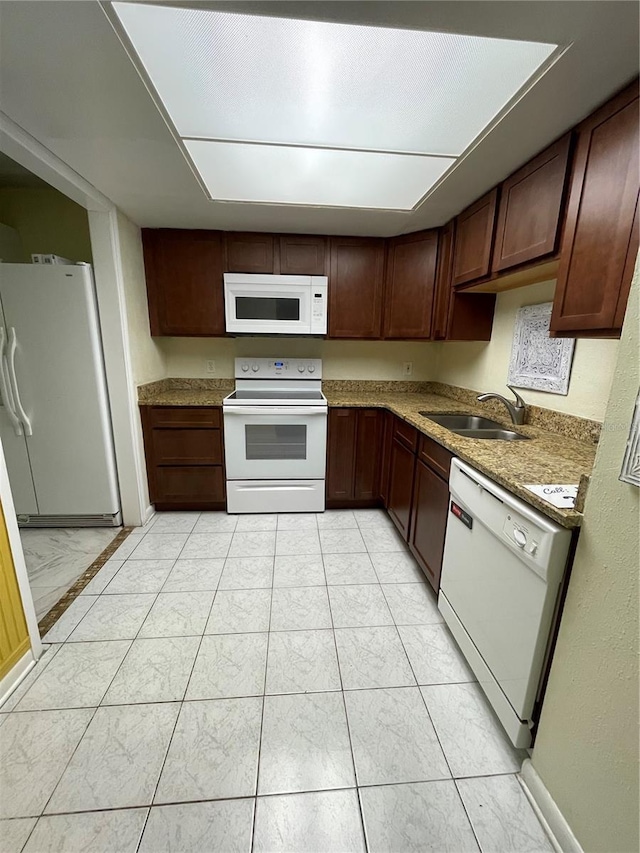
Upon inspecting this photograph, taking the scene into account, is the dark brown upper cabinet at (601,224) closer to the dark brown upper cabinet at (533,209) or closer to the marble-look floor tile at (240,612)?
the dark brown upper cabinet at (533,209)

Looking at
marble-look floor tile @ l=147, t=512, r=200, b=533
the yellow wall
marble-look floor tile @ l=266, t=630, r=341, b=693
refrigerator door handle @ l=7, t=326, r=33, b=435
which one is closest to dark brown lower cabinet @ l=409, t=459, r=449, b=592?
marble-look floor tile @ l=266, t=630, r=341, b=693

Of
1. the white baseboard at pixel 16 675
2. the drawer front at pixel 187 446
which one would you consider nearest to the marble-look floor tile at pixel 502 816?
the white baseboard at pixel 16 675

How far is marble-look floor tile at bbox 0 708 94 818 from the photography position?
971mm

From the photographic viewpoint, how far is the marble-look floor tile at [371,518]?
8.36 ft

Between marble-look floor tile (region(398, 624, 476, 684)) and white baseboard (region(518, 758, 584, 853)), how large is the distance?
0.34m

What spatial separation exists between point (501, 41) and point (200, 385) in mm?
2702

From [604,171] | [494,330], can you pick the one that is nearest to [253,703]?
[604,171]

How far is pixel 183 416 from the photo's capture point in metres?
2.46

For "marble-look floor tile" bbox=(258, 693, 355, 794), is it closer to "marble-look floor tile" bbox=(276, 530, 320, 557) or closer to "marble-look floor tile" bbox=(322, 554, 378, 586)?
"marble-look floor tile" bbox=(322, 554, 378, 586)

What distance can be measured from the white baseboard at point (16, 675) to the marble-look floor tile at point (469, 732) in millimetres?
1589

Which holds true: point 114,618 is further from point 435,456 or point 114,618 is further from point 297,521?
point 435,456

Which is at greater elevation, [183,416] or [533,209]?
[533,209]

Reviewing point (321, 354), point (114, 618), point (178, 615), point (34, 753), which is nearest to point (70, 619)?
point (114, 618)

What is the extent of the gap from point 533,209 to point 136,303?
8.04 ft
